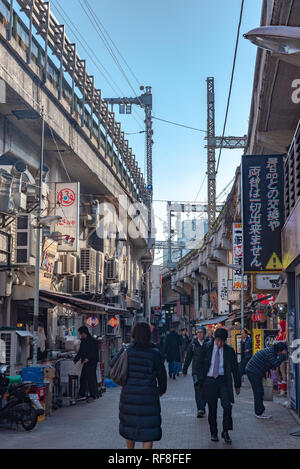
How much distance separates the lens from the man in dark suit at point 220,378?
870 centimetres

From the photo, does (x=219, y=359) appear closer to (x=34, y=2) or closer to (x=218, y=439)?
(x=218, y=439)

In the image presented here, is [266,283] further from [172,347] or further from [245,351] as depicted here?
[172,347]

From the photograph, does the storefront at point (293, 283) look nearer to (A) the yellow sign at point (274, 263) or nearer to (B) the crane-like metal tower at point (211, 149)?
(A) the yellow sign at point (274, 263)

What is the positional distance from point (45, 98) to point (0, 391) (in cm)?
923

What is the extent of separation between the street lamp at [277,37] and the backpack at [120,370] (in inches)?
184

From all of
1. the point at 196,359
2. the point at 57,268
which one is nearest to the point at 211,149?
the point at 57,268

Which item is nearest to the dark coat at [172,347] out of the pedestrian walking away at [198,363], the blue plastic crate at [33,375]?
the pedestrian walking away at [198,363]

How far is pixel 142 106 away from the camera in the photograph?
4362 centimetres

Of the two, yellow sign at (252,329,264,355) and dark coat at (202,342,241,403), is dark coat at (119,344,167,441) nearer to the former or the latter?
dark coat at (202,342,241,403)

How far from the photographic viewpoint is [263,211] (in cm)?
1325

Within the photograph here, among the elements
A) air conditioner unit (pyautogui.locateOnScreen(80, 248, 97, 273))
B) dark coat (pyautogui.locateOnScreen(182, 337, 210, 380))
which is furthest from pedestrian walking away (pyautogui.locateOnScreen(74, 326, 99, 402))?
air conditioner unit (pyautogui.locateOnScreen(80, 248, 97, 273))

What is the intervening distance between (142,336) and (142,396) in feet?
2.13

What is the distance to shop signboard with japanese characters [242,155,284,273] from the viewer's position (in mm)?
13164

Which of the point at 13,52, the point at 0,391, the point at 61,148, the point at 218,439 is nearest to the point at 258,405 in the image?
the point at 218,439
